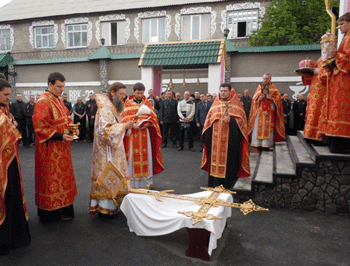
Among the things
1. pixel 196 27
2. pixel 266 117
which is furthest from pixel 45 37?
pixel 266 117

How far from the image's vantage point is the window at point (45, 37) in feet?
64.6

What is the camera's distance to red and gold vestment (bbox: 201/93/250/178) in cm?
515

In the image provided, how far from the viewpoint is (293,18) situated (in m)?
15.4

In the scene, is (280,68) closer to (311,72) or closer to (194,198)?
(311,72)

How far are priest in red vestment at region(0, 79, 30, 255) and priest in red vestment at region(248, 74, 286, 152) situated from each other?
593 cm

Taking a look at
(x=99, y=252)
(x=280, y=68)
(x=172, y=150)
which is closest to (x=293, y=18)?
(x=280, y=68)

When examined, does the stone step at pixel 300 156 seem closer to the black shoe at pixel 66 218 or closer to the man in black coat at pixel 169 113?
the black shoe at pixel 66 218

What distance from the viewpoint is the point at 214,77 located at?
11266 millimetres

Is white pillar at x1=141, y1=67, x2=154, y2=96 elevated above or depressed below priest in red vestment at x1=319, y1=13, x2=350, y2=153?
above

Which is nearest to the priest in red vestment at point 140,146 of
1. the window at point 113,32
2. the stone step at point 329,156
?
the stone step at point 329,156

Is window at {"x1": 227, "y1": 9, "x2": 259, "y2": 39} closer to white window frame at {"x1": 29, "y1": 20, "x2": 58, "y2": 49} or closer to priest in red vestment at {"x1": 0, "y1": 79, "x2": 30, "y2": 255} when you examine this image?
white window frame at {"x1": 29, "y1": 20, "x2": 58, "y2": 49}

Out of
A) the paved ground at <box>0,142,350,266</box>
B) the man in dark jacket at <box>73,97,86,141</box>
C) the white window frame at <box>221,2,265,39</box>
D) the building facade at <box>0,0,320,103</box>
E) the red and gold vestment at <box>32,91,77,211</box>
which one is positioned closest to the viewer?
the paved ground at <box>0,142,350,266</box>

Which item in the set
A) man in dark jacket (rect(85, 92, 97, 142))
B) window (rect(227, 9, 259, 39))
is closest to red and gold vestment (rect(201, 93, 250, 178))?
man in dark jacket (rect(85, 92, 97, 142))

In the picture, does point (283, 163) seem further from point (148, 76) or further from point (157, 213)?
point (148, 76)
